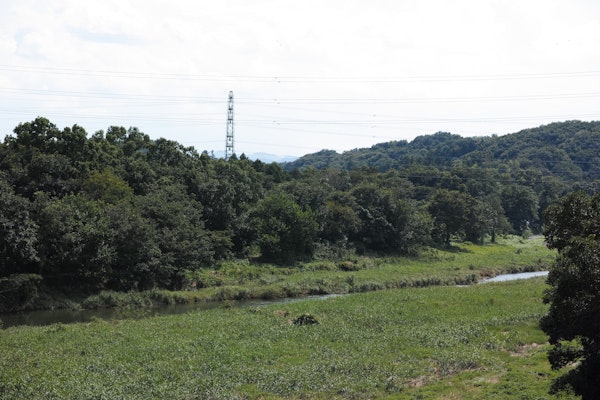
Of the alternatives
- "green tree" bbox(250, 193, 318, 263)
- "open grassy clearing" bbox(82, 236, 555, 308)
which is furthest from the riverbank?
"green tree" bbox(250, 193, 318, 263)

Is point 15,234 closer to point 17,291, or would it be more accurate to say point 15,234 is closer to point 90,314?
point 17,291

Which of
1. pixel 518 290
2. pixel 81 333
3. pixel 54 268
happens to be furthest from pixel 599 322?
pixel 54 268

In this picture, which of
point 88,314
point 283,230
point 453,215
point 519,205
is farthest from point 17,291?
point 519,205

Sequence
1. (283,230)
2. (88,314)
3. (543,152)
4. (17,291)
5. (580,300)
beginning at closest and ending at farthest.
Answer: (580,300) → (17,291) → (88,314) → (283,230) → (543,152)

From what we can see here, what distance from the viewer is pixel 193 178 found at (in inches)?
2579

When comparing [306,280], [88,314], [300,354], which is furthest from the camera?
[306,280]

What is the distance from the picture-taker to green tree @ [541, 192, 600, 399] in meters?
15.0

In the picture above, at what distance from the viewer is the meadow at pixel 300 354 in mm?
20719

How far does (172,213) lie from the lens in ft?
174

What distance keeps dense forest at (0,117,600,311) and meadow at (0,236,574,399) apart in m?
10.4

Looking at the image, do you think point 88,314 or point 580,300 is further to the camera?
point 88,314

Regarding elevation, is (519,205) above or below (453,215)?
above

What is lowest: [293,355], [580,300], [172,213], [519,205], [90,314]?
[90,314]

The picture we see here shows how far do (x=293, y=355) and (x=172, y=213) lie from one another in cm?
3040
